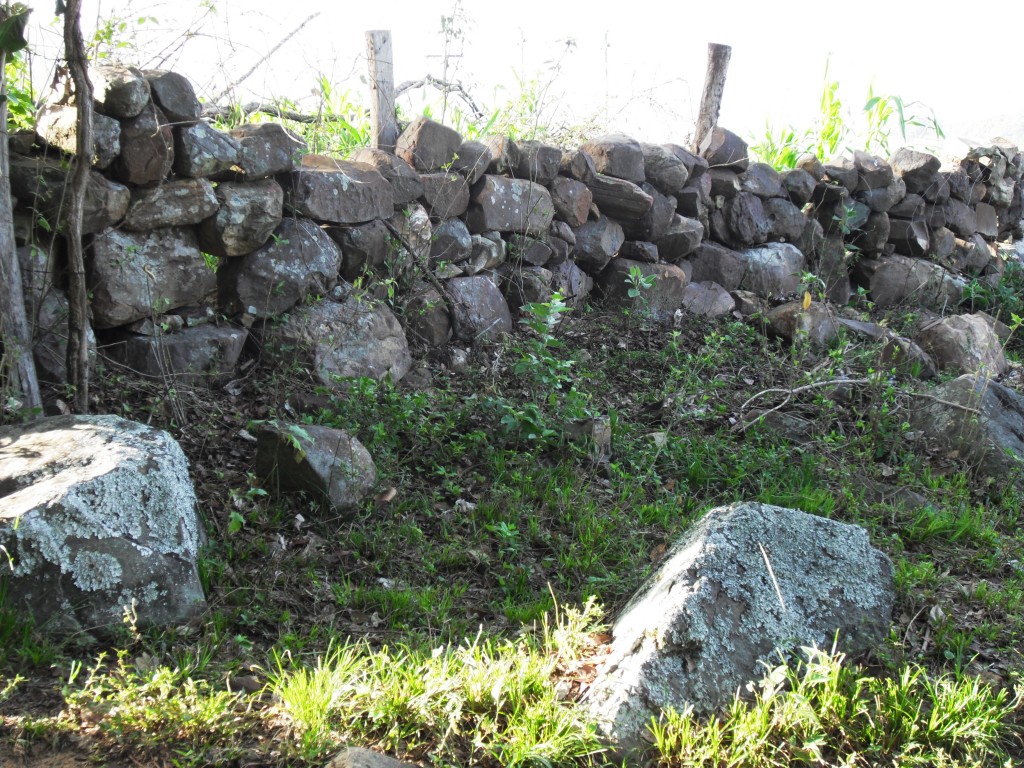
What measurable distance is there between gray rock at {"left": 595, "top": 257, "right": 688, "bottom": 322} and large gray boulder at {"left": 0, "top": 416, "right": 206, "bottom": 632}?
12.7ft

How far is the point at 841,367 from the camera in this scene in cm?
546

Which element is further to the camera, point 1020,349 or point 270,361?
point 1020,349

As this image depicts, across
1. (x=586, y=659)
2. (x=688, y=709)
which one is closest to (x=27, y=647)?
(x=586, y=659)

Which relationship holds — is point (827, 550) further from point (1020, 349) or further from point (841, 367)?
point (1020, 349)

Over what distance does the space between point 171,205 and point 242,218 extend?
14.1 inches

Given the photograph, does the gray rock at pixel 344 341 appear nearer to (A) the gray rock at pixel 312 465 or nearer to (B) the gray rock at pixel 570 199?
(A) the gray rock at pixel 312 465

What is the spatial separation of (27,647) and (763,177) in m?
6.52

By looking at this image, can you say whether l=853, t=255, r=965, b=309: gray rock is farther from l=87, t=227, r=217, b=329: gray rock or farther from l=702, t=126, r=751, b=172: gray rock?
l=87, t=227, r=217, b=329: gray rock

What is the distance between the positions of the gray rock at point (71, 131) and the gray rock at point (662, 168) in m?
4.01

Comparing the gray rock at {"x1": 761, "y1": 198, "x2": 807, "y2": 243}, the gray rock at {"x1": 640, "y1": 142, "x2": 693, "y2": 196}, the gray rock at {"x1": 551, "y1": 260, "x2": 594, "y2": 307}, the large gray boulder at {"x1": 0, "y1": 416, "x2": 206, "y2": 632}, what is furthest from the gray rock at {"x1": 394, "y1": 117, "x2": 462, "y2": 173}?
the gray rock at {"x1": 761, "y1": 198, "x2": 807, "y2": 243}

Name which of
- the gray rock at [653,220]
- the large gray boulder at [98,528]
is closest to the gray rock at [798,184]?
the gray rock at [653,220]

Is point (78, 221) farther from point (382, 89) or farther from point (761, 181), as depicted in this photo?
point (761, 181)

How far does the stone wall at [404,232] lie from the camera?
13.0 ft

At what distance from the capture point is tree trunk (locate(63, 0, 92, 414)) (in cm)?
349
